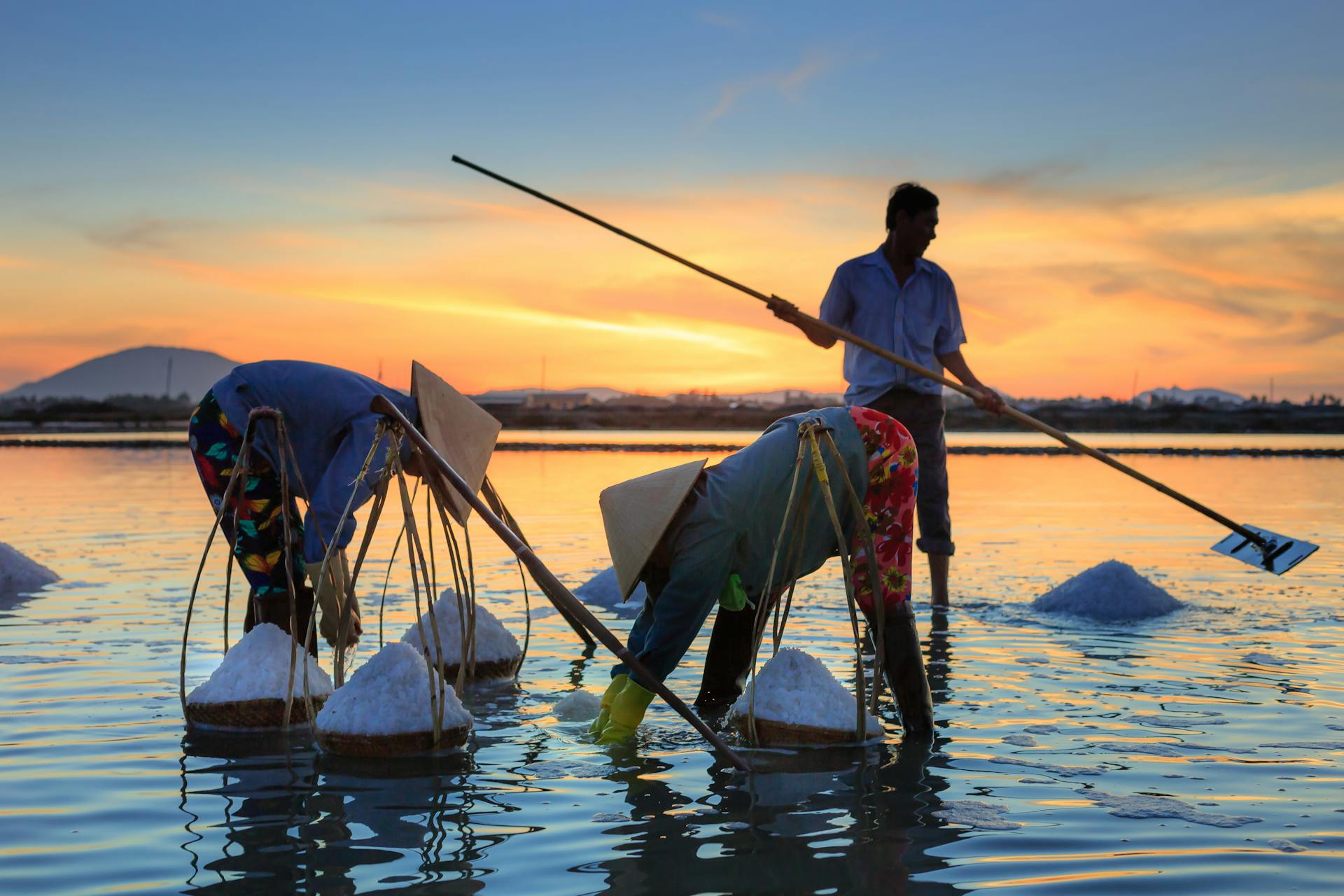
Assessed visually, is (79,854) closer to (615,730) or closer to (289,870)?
(289,870)

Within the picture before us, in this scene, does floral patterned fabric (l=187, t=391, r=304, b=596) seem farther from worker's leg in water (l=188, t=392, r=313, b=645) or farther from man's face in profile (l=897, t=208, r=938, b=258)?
man's face in profile (l=897, t=208, r=938, b=258)

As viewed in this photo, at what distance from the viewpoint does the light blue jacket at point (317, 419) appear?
4.12 metres

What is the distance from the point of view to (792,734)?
12.6 feet

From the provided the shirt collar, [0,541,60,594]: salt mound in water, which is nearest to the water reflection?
the shirt collar

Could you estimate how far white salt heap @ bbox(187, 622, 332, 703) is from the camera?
4078 millimetres

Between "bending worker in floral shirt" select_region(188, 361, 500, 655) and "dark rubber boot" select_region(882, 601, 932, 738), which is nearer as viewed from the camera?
"dark rubber boot" select_region(882, 601, 932, 738)

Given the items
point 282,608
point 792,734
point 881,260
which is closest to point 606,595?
point 881,260

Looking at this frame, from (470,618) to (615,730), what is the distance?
87 cm

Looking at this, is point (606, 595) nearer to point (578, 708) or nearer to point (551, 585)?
point (578, 708)

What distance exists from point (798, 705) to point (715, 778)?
1.31ft

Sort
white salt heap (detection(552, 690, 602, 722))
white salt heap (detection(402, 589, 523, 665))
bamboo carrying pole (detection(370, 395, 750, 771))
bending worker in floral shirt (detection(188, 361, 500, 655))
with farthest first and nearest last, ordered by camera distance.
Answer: white salt heap (detection(402, 589, 523, 665)), white salt heap (detection(552, 690, 602, 722)), bending worker in floral shirt (detection(188, 361, 500, 655)), bamboo carrying pole (detection(370, 395, 750, 771))

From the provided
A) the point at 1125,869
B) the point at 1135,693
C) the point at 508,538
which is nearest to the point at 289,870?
the point at 508,538

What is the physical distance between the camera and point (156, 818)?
3219 mm

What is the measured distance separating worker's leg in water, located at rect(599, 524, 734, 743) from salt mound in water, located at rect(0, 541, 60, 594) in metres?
4.78
